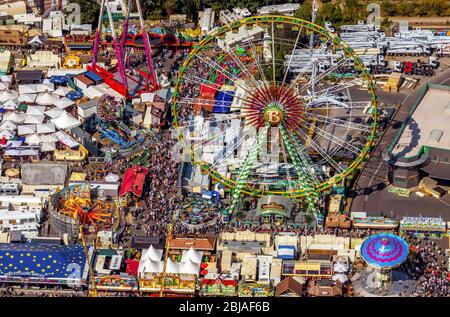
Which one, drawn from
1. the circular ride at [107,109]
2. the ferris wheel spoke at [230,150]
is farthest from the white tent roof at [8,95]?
the ferris wheel spoke at [230,150]

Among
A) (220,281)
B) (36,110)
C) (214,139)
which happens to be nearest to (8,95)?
(36,110)

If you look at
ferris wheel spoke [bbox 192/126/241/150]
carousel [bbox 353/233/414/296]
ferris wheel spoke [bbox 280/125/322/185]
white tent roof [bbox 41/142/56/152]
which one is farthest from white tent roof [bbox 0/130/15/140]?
carousel [bbox 353/233/414/296]

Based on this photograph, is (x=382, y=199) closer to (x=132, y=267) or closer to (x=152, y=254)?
(x=152, y=254)

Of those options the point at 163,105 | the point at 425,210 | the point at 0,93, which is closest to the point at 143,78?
the point at 163,105

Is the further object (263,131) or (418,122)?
(418,122)

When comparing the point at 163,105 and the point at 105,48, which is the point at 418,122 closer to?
the point at 163,105

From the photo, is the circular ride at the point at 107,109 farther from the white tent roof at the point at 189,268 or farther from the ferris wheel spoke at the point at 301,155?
the white tent roof at the point at 189,268
